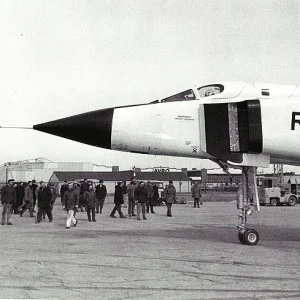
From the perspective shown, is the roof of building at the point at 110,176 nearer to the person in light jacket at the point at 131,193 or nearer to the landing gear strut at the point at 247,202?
the person in light jacket at the point at 131,193

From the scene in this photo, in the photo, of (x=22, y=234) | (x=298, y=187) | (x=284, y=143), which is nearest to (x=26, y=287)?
(x=284, y=143)

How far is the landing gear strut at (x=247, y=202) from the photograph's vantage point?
10219 mm

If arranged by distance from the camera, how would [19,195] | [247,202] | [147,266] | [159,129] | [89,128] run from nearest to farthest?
[147,266], [89,128], [159,129], [247,202], [19,195]

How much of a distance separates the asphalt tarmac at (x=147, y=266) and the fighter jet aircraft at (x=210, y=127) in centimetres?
156

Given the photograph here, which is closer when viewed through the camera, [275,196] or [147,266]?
[147,266]

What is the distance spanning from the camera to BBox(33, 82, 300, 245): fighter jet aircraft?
9.76 meters

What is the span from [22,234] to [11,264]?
16.9 feet

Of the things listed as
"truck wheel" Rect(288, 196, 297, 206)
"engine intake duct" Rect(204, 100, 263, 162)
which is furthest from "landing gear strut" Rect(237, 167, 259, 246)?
"truck wheel" Rect(288, 196, 297, 206)

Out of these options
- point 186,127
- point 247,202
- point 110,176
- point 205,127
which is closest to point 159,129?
point 186,127

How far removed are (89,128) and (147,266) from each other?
131 inches

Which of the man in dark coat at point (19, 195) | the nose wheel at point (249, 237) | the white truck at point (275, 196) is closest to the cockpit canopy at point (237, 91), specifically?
the nose wheel at point (249, 237)

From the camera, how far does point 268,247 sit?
997cm

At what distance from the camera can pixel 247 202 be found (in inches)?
407

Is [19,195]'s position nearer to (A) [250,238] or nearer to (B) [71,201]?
(B) [71,201]
